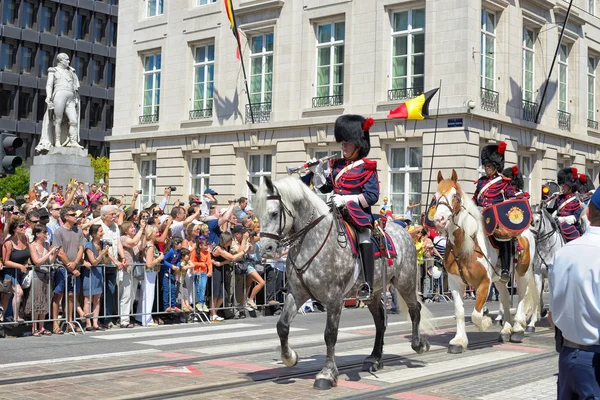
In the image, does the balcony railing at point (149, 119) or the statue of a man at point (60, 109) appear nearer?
the statue of a man at point (60, 109)

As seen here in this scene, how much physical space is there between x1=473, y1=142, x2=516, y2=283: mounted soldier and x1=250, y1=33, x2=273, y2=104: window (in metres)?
21.3

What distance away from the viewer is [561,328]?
4.85 metres

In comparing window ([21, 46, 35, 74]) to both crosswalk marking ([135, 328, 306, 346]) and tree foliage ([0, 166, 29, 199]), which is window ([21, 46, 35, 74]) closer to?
tree foliage ([0, 166, 29, 199])

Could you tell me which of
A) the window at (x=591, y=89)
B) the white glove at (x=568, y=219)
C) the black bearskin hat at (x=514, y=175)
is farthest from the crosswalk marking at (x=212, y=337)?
the window at (x=591, y=89)

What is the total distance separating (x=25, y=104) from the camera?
68250 mm

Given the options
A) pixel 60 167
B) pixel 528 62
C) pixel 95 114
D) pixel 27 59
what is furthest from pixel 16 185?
pixel 528 62

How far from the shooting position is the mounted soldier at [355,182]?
30.5 ft

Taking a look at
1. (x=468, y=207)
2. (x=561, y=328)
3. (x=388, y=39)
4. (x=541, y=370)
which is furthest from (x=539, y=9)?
(x=561, y=328)

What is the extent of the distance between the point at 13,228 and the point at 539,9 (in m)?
24.1

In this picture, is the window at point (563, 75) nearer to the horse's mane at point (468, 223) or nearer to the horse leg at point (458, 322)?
the horse's mane at point (468, 223)

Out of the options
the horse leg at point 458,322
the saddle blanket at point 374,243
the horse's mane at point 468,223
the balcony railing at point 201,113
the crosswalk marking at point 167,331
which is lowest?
the crosswalk marking at point 167,331

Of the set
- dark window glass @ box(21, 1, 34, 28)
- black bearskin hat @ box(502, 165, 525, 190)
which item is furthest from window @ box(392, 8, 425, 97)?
dark window glass @ box(21, 1, 34, 28)

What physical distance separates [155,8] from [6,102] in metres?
33.4

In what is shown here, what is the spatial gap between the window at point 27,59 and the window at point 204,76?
36446mm
